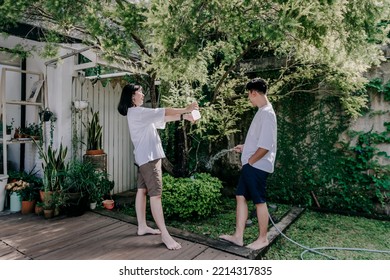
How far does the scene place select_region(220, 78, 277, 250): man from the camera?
303 centimetres

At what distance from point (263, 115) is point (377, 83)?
2.74 metres

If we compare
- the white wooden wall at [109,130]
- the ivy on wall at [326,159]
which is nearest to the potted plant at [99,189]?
the white wooden wall at [109,130]

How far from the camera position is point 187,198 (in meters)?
4.20

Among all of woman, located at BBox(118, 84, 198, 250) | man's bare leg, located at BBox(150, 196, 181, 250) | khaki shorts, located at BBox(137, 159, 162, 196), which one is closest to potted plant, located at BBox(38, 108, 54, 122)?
woman, located at BBox(118, 84, 198, 250)

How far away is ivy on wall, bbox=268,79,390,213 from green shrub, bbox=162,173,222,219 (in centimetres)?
168

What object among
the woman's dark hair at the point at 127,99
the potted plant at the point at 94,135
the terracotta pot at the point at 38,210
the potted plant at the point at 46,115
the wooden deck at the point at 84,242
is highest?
the woman's dark hair at the point at 127,99

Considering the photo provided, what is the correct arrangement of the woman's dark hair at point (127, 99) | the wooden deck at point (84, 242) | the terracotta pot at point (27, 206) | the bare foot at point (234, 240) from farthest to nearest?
the terracotta pot at point (27, 206) < the woman's dark hair at point (127, 99) < the bare foot at point (234, 240) < the wooden deck at point (84, 242)

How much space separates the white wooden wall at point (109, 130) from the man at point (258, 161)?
324cm

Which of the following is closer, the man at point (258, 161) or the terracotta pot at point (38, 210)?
the man at point (258, 161)

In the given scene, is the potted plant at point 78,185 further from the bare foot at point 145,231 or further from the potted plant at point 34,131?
the bare foot at point 145,231

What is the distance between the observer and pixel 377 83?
456 centimetres

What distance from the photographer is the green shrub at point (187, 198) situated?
4.16 meters

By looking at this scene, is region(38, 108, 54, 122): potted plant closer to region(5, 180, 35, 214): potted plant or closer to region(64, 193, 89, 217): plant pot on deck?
region(5, 180, 35, 214): potted plant

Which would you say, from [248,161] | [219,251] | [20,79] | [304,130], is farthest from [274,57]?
[20,79]
